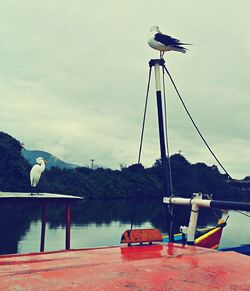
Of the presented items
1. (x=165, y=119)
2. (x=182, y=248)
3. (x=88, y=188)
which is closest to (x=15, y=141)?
(x=88, y=188)

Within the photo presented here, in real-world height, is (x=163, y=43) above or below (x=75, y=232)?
above

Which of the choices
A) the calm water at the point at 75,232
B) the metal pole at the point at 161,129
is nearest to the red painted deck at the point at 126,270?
the metal pole at the point at 161,129

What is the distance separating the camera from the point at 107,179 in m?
67.7

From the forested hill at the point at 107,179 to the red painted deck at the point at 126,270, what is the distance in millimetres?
30446

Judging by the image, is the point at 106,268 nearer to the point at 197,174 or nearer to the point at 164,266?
the point at 164,266

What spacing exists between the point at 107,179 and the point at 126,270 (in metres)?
64.4

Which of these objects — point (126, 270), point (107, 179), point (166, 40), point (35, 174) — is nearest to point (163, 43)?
point (166, 40)

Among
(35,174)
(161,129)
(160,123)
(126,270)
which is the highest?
(160,123)

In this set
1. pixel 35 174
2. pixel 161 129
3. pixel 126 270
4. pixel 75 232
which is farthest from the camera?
pixel 75 232

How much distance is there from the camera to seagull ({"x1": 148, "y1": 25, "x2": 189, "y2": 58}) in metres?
9.03

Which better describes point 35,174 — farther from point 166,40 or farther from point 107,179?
point 107,179

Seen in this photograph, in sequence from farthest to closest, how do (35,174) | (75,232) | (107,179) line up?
(107,179) < (75,232) < (35,174)

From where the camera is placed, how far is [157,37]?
9078 mm

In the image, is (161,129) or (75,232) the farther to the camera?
(75,232)
